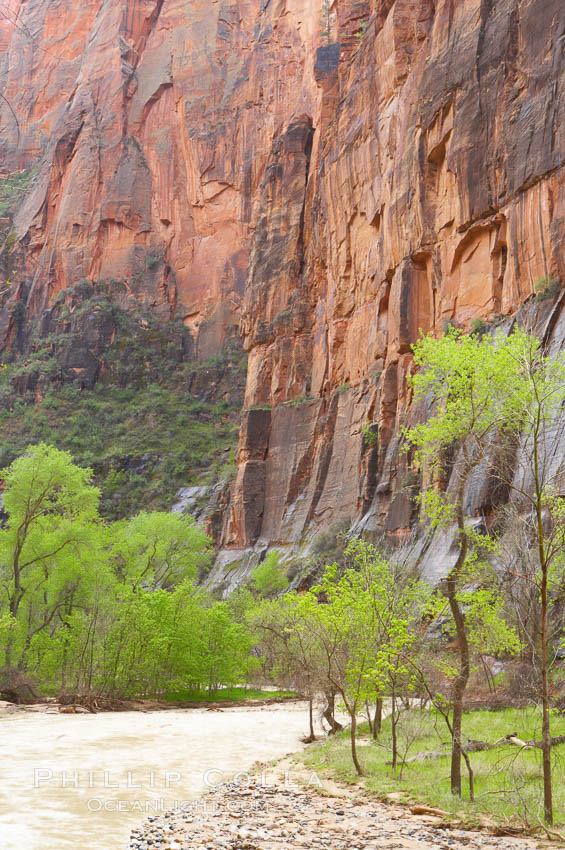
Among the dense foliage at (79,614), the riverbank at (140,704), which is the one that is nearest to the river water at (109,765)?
the riverbank at (140,704)

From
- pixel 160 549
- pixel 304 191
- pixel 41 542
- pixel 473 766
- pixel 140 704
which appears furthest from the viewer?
pixel 304 191

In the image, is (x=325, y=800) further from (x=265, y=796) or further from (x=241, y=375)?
(x=241, y=375)

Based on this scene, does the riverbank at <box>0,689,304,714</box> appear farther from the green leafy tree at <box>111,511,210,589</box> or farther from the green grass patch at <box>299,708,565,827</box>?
the green grass patch at <box>299,708,565,827</box>

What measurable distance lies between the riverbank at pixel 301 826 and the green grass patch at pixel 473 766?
0.52 m

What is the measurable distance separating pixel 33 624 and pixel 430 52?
39.9 m

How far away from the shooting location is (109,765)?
589 inches

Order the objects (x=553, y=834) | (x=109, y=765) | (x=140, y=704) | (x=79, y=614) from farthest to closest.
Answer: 1. (x=79, y=614)
2. (x=140, y=704)
3. (x=109, y=765)
4. (x=553, y=834)

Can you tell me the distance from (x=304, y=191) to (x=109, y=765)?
6326 cm

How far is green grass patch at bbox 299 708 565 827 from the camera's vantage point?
10055mm

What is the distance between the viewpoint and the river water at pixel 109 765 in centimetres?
983

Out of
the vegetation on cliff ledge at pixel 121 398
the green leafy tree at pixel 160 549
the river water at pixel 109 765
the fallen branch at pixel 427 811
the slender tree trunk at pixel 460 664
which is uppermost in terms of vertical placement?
the vegetation on cliff ledge at pixel 121 398

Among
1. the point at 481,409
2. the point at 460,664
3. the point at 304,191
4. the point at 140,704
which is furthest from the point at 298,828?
the point at 304,191

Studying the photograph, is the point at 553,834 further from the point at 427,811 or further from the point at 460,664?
the point at 460,664

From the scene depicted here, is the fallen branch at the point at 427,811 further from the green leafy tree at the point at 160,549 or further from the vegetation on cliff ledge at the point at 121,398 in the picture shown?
the vegetation on cliff ledge at the point at 121,398
